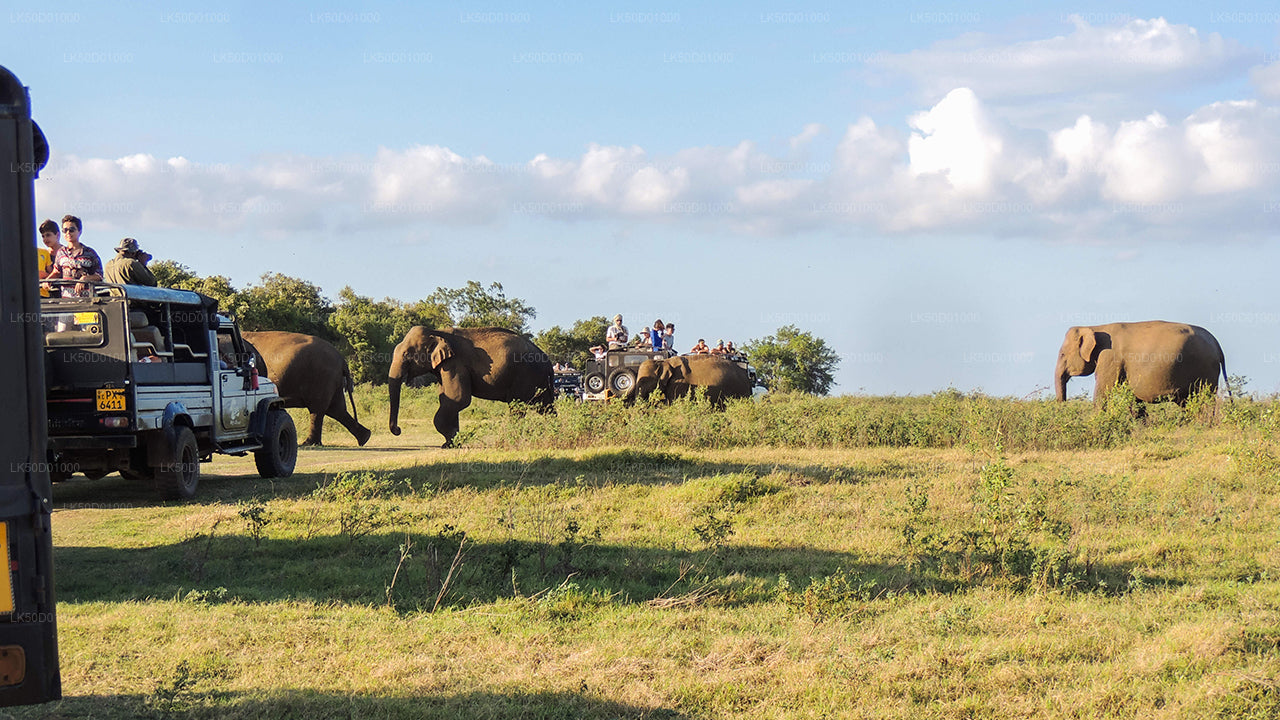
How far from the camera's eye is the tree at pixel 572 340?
4766 cm

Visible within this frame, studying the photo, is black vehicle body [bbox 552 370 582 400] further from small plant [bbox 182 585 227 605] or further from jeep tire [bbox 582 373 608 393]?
small plant [bbox 182 585 227 605]

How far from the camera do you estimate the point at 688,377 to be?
2439cm

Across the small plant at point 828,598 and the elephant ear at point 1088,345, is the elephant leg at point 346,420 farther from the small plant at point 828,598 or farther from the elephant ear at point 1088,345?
the small plant at point 828,598

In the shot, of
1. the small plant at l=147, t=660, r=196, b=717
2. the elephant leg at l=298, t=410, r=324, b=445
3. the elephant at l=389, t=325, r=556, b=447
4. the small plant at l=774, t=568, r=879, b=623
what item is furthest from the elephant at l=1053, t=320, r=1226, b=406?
the small plant at l=147, t=660, r=196, b=717

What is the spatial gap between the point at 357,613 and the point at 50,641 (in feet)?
10.9

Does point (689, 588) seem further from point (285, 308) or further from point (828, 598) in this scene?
point (285, 308)

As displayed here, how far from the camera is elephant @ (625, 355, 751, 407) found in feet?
79.6

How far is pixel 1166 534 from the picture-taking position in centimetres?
995

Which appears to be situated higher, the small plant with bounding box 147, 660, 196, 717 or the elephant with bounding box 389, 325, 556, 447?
the elephant with bounding box 389, 325, 556, 447

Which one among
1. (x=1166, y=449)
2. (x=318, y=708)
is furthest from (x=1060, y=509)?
(x=318, y=708)

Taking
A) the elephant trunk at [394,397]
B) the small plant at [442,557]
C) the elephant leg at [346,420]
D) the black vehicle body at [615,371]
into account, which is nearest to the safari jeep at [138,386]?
the small plant at [442,557]

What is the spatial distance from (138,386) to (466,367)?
10118 mm

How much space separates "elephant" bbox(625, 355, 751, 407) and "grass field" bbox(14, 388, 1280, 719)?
30.2 feet

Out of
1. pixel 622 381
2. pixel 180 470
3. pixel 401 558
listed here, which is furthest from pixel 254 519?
pixel 622 381
